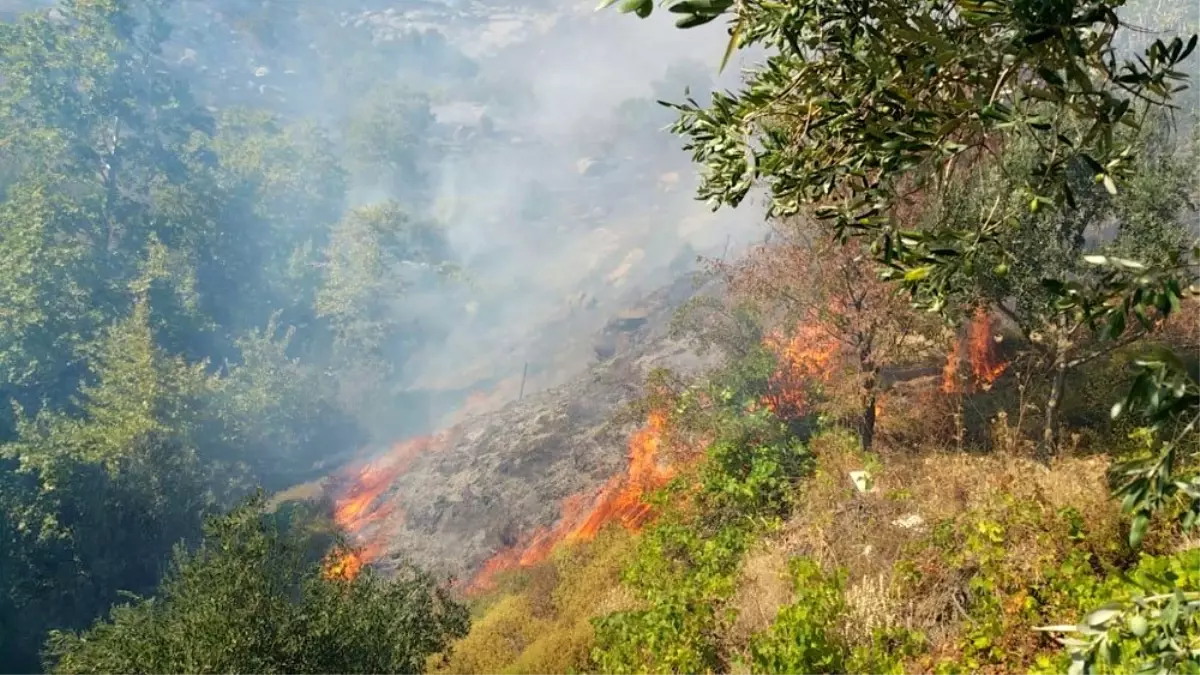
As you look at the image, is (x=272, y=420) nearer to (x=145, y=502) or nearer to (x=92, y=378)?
(x=92, y=378)

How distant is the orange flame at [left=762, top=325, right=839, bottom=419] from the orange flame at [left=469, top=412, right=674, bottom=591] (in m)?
4.25

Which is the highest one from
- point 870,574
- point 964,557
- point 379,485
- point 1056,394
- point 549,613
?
point 964,557

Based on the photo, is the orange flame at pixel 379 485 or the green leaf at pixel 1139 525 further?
the orange flame at pixel 379 485

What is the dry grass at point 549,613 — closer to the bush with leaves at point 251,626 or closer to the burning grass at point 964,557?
the bush with leaves at point 251,626

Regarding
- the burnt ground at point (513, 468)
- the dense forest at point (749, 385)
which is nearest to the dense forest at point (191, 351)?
the dense forest at point (749, 385)

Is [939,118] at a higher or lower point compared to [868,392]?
higher

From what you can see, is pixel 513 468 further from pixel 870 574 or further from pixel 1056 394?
pixel 870 574

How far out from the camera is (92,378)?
1677 inches

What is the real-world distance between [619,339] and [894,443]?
3986 cm

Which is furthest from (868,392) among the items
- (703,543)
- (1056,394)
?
(703,543)

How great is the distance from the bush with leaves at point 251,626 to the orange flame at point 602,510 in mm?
10545

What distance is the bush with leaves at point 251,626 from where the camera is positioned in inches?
368

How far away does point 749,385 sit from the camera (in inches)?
931

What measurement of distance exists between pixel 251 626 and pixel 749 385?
1759cm
